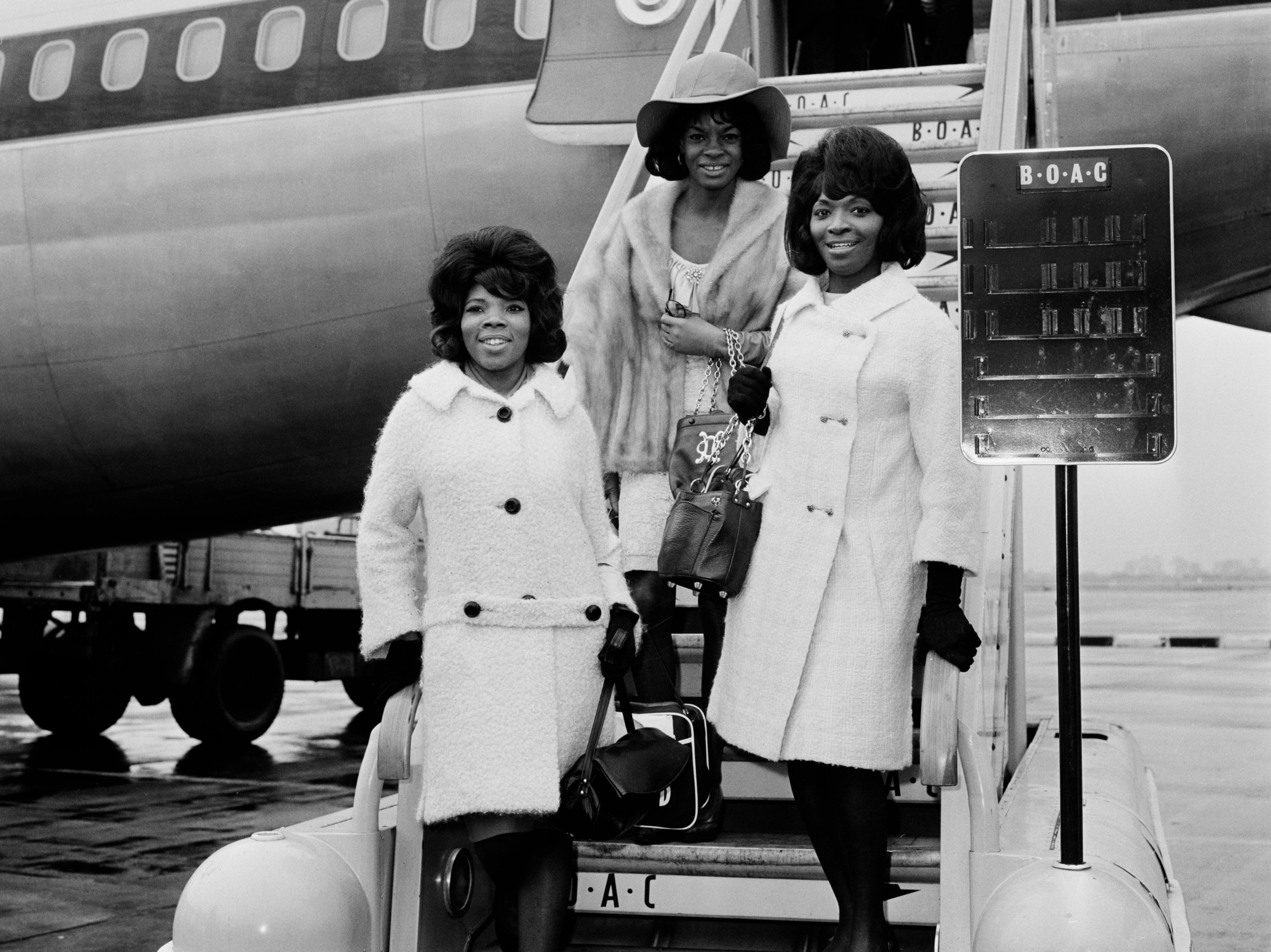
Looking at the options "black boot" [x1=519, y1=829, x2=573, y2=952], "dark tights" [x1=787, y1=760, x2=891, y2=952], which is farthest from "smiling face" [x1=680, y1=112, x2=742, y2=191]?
"black boot" [x1=519, y1=829, x2=573, y2=952]

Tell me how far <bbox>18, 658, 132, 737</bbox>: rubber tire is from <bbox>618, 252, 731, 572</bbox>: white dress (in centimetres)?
805

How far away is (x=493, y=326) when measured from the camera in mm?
2812

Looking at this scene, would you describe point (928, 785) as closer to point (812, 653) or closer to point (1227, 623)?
point (812, 653)

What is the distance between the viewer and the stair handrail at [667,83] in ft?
14.2

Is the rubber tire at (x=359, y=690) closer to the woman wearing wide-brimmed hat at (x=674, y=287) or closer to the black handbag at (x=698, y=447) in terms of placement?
the woman wearing wide-brimmed hat at (x=674, y=287)

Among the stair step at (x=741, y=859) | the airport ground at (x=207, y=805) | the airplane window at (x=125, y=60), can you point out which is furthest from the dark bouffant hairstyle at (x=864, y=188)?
the airplane window at (x=125, y=60)

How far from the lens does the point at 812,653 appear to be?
108 inches

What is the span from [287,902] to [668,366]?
1.48 meters

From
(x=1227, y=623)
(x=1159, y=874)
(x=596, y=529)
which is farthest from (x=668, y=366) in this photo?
(x=1227, y=623)

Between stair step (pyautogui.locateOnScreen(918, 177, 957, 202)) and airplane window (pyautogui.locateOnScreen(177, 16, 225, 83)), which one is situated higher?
airplane window (pyautogui.locateOnScreen(177, 16, 225, 83))

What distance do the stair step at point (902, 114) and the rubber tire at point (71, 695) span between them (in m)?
7.38

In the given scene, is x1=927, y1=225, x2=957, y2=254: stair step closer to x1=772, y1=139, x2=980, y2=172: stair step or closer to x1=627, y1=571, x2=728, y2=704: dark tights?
x1=772, y1=139, x2=980, y2=172: stair step

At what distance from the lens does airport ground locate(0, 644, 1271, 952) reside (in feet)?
16.6

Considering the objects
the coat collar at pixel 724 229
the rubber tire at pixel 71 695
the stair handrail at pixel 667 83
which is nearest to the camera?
the coat collar at pixel 724 229
